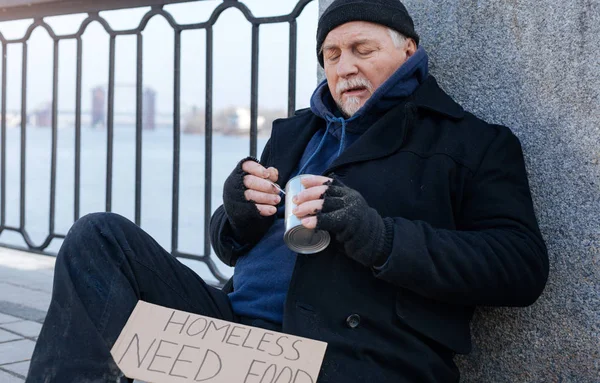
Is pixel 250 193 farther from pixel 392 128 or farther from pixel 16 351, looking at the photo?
pixel 16 351

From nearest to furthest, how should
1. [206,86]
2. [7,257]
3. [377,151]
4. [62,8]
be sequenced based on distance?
[377,151] → [206,86] → [62,8] → [7,257]

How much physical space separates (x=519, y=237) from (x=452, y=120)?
1.30ft

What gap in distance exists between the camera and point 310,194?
1765 mm

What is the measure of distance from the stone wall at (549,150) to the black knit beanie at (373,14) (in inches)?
7.8

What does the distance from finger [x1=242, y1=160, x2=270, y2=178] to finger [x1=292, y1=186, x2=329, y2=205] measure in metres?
0.26

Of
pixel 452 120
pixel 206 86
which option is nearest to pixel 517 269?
pixel 452 120

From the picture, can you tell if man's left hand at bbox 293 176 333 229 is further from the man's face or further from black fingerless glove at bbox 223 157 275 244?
the man's face

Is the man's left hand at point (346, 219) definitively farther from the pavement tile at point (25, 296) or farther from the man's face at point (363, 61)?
the pavement tile at point (25, 296)

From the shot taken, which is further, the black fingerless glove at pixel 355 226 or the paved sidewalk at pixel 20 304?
the paved sidewalk at pixel 20 304

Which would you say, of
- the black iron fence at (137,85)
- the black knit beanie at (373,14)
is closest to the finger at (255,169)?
the black knit beanie at (373,14)

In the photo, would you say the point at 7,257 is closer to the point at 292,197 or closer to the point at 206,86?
the point at 206,86

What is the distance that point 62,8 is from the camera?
176 inches

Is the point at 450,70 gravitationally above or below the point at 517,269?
above

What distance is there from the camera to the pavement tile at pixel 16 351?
2834 millimetres
